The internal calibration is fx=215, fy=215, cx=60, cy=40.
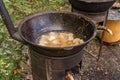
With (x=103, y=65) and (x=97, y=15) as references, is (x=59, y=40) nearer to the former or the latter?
(x=97, y=15)

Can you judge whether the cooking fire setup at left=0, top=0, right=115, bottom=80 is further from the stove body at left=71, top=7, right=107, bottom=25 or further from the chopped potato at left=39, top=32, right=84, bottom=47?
the stove body at left=71, top=7, right=107, bottom=25

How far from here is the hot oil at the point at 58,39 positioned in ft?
8.51

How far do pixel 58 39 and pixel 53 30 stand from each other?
0.23m

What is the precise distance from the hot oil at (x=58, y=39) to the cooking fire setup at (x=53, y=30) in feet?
0.21

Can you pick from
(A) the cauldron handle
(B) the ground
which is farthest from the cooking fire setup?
(B) the ground

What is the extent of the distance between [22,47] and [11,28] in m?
0.75

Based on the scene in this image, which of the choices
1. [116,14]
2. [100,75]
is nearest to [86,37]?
[100,75]

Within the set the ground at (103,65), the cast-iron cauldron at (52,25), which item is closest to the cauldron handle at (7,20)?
the cast-iron cauldron at (52,25)

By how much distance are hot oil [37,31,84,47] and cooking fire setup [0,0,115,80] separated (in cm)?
6

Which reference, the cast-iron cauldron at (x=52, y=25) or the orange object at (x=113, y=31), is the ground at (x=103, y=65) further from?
the cast-iron cauldron at (x=52, y=25)

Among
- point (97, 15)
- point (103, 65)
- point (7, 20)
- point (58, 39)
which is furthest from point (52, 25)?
point (103, 65)

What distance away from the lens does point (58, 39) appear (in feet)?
8.89

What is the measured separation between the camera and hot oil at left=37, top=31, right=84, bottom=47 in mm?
Answer: 2595

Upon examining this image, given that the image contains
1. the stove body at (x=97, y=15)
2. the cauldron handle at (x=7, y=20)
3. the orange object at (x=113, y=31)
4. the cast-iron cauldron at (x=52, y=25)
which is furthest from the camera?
the orange object at (x=113, y=31)
